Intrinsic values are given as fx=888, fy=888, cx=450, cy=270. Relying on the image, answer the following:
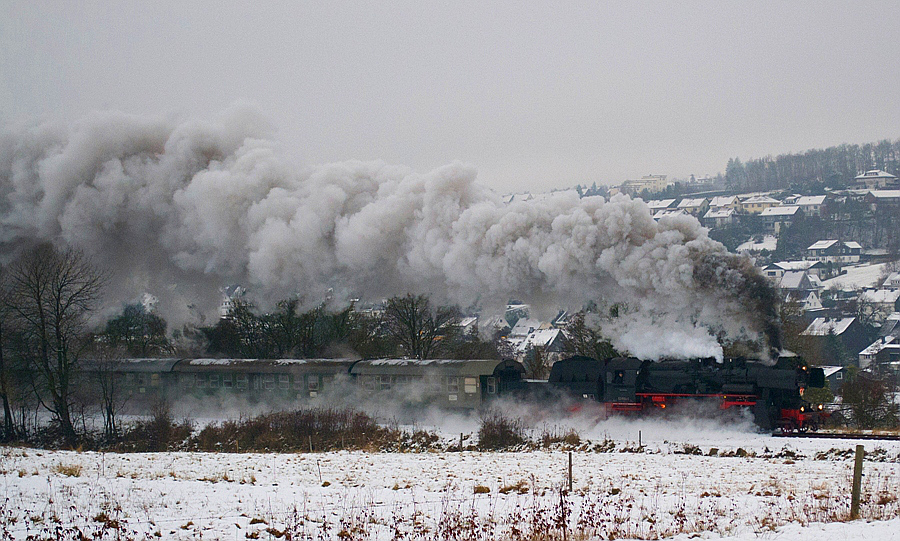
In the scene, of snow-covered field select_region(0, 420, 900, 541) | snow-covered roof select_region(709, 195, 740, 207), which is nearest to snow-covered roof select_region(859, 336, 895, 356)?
snow-covered field select_region(0, 420, 900, 541)

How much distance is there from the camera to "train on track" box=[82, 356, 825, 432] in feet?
85.5

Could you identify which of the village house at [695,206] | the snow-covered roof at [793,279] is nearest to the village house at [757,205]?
the village house at [695,206]

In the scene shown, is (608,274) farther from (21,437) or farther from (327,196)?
(21,437)

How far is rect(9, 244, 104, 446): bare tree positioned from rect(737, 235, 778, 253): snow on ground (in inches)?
5386

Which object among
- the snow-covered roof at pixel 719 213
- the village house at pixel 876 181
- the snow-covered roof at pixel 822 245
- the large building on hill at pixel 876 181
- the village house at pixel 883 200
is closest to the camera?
the snow-covered roof at pixel 822 245

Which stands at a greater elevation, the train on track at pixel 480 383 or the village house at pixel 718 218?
the village house at pixel 718 218

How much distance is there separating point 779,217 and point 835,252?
24.5 meters

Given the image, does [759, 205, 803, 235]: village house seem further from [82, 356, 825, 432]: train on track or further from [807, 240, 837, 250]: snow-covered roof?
[82, 356, 825, 432]: train on track

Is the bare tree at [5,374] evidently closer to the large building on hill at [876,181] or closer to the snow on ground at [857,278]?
the snow on ground at [857,278]

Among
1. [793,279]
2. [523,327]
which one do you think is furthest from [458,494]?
[793,279]

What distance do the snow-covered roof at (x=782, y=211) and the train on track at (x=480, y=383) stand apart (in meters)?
151

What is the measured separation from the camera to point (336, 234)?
33625mm

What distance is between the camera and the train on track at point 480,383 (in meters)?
26.1

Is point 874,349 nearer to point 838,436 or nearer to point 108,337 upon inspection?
point 838,436
